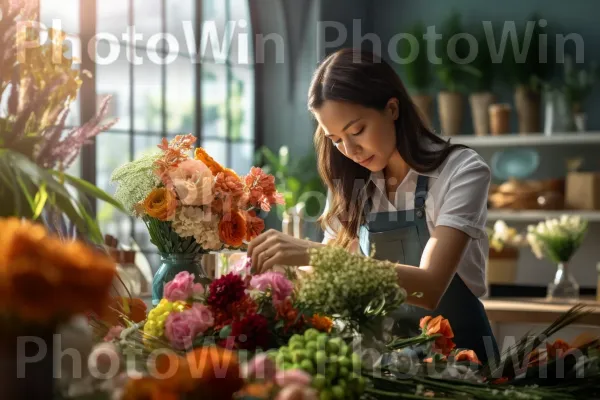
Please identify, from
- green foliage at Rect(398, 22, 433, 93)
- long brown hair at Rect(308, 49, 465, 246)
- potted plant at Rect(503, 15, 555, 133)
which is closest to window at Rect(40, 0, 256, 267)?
green foliage at Rect(398, 22, 433, 93)

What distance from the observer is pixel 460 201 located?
190cm

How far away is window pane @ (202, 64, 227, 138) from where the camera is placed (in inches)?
223

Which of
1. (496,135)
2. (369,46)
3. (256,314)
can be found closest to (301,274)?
(256,314)

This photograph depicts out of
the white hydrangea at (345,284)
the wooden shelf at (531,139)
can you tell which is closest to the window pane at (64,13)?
the wooden shelf at (531,139)

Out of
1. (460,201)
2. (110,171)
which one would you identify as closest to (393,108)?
(460,201)

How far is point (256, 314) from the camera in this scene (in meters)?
1.20

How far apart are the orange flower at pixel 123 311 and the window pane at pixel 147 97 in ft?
11.5

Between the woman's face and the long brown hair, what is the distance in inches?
0.7

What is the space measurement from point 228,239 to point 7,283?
86 cm

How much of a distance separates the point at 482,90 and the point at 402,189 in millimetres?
3539

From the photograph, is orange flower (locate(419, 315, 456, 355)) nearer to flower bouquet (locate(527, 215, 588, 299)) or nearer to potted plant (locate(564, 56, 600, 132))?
flower bouquet (locate(527, 215, 588, 299))

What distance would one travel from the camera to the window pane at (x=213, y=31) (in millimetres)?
5625

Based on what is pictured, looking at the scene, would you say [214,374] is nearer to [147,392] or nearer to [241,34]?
[147,392]

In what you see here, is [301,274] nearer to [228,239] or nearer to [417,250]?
[228,239]
